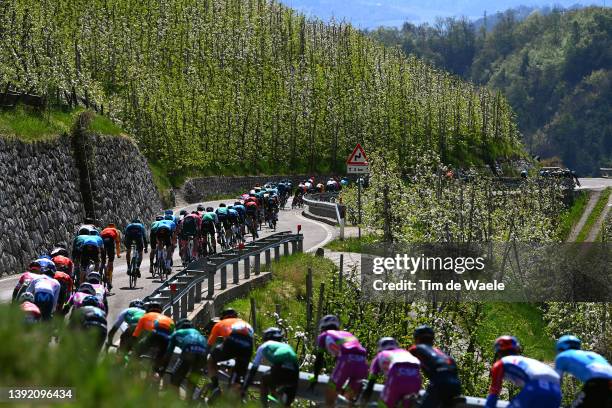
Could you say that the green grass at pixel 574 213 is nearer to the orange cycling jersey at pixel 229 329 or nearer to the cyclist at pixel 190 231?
the cyclist at pixel 190 231

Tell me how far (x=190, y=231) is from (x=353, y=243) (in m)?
11.3

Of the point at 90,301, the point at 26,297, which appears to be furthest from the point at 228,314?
the point at 26,297

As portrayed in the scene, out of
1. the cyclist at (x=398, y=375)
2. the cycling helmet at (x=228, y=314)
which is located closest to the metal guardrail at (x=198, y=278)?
the cycling helmet at (x=228, y=314)

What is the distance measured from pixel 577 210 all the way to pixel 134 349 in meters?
69.1

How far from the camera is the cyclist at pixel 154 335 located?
10844 mm

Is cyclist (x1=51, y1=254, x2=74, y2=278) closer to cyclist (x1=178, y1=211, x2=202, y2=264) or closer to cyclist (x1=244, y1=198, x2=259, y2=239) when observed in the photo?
cyclist (x1=178, y1=211, x2=202, y2=264)

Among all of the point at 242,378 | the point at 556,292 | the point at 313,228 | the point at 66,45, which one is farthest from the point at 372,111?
the point at 242,378

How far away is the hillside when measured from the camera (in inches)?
2869

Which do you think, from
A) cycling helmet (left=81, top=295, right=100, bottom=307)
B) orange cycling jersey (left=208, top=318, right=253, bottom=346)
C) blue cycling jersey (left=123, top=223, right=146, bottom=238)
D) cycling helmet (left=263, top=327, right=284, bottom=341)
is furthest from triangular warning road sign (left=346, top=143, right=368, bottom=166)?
cycling helmet (left=263, top=327, right=284, bottom=341)

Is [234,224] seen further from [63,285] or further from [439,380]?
[439,380]

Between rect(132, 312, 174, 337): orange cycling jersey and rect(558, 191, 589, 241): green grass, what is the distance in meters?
55.8

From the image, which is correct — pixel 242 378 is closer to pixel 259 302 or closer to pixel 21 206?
pixel 259 302

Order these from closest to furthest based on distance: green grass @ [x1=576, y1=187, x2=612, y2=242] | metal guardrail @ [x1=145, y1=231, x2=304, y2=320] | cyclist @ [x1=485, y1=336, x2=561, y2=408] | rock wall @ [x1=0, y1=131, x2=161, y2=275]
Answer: cyclist @ [x1=485, y1=336, x2=561, y2=408] → metal guardrail @ [x1=145, y1=231, x2=304, y2=320] → rock wall @ [x1=0, y1=131, x2=161, y2=275] → green grass @ [x1=576, y1=187, x2=612, y2=242]

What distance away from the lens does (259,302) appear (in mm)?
23844
